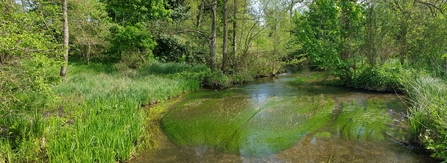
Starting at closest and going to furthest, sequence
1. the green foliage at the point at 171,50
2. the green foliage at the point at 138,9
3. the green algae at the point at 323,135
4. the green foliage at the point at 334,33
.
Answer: the green algae at the point at 323,135
the green foliage at the point at 334,33
the green foliage at the point at 138,9
the green foliage at the point at 171,50

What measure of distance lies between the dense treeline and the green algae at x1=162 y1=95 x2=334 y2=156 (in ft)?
4.01

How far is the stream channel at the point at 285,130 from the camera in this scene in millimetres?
5086

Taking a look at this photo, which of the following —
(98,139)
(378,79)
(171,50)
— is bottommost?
(98,139)

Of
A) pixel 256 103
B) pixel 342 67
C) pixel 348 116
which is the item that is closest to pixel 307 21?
pixel 342 67

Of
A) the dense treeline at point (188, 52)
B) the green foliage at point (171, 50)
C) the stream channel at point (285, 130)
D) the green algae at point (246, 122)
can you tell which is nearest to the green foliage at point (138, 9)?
the dense treeline at point (188, 52)

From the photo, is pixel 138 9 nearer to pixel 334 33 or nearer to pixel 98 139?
pixel 334 33

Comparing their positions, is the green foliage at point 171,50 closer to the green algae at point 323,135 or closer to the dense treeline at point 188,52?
the dense treeline at point 188,52

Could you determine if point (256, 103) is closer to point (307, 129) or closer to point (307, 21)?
point (307, 129)

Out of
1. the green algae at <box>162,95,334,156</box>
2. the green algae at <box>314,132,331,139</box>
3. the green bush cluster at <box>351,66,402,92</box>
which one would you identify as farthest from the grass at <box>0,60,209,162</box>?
the green bush cluster at <box>351,66,402,92</box>

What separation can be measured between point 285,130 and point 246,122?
3.71ft

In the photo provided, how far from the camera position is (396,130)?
6.23m

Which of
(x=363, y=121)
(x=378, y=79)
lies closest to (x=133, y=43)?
(x=363, y=121)

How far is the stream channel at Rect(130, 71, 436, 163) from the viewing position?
5.09 metres

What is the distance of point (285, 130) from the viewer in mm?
6508
